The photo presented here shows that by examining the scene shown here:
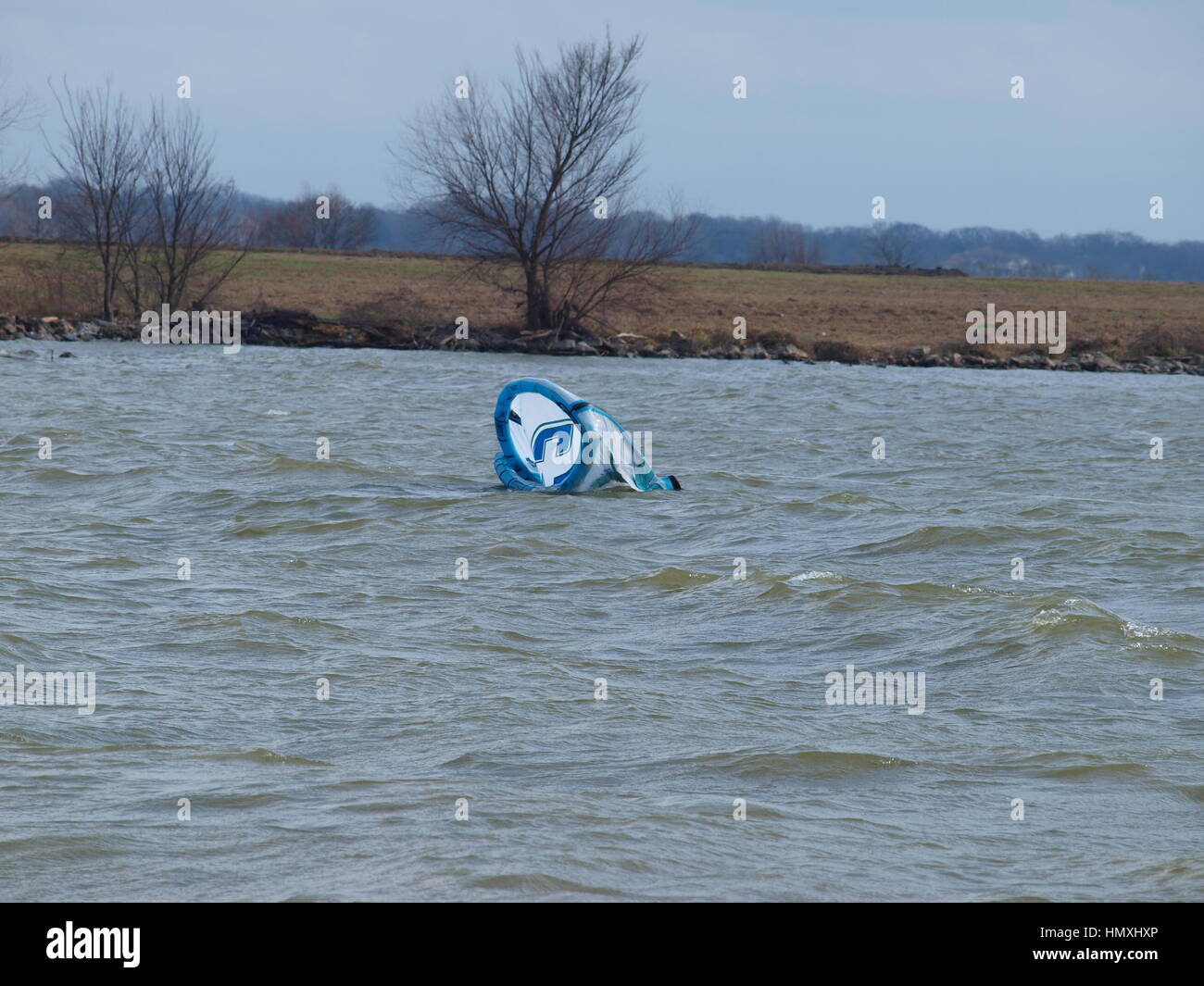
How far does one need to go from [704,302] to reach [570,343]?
12086mm

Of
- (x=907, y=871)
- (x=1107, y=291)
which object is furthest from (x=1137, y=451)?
(x=1107, y=291)

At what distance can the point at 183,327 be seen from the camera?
151 ft

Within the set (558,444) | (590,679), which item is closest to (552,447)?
(558,444)

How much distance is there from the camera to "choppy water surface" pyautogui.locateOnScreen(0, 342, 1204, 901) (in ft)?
17.3

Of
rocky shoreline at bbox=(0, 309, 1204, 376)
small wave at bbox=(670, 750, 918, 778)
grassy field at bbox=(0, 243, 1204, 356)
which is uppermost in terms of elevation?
grassy field at bbox=(0, 243, 1204, 356)

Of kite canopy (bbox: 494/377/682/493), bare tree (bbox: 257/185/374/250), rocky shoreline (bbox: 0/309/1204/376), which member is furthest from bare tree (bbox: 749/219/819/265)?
kite canopy (bbox: 494/377/682/493)

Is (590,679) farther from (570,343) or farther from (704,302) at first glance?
(704,302)

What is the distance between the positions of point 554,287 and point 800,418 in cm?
2060

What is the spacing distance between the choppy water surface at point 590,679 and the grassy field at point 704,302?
27.2 metres

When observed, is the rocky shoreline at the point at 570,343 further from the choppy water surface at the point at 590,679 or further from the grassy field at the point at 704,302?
the choppy water surface at the point at 590,679

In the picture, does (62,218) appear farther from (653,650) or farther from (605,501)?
(653,650)

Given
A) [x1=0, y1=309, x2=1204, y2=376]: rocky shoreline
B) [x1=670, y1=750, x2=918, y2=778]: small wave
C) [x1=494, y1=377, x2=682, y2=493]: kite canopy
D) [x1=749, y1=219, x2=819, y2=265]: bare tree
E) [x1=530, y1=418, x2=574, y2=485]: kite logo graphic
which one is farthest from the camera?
[x1=749, y1=219, x2=819, y2=265]: bare tree

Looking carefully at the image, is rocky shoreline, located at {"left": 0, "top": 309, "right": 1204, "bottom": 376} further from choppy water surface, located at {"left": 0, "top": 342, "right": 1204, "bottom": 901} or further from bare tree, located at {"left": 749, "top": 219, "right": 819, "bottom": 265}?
bare tree, located at {"left": 749, "top": 219, "right": 819, "bottom": 265}

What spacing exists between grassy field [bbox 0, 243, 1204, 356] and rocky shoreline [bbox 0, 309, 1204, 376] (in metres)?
0.87
